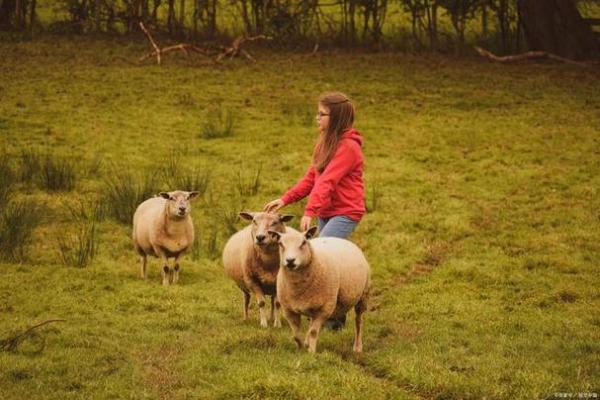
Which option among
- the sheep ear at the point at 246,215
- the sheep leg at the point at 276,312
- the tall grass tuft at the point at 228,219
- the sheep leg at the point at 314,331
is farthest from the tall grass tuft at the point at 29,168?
the sheep leg at the point at 314,331

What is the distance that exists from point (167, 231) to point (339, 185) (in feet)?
9.56

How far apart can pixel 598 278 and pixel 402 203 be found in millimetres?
3625

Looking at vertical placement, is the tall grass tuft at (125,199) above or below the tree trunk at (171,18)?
below

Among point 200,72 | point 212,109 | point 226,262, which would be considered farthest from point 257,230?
point 200,72

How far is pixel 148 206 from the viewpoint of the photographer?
35.1 ft

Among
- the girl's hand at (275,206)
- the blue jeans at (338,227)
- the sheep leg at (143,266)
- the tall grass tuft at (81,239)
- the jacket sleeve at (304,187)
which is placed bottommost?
the sheep leg at (143,266)

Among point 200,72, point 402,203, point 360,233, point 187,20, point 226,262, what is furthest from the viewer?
point 187,20

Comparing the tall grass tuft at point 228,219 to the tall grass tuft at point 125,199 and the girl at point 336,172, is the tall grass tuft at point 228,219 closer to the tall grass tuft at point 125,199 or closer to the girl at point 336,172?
the tall grass tuft at point 125,199

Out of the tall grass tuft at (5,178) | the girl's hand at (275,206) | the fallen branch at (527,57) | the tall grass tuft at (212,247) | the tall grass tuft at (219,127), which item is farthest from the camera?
the fallen branch at (527,57)

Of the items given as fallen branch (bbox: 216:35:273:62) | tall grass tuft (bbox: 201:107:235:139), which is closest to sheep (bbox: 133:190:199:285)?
tall grass tuft (bbox: 201:107:235:139)

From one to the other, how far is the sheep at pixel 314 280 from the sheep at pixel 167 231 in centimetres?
294

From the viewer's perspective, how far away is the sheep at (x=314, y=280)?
6.86 meters

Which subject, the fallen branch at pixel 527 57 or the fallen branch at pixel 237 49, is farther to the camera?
the fallen branch at pixel 237 49

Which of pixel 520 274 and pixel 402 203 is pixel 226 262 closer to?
pixel 520 274
